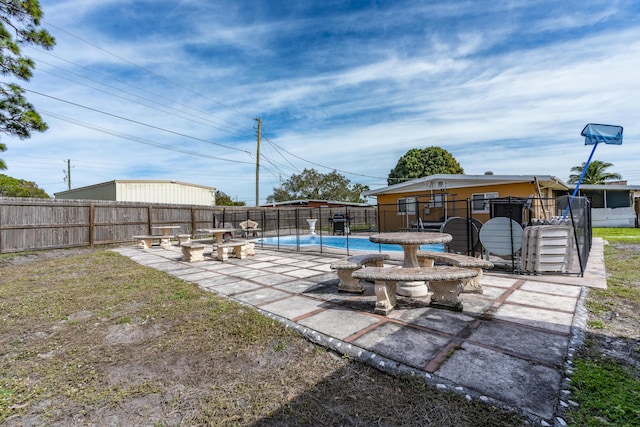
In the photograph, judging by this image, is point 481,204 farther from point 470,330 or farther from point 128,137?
point 128,137

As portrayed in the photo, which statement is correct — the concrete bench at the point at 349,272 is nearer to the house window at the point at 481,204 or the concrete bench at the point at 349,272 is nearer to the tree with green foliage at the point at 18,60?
the tree with green foliage at the point at 18,60

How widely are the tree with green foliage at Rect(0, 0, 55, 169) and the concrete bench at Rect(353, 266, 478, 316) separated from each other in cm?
866

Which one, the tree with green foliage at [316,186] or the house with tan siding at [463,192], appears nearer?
the house with tan siding at [463,192]

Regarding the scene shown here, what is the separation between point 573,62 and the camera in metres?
7.06

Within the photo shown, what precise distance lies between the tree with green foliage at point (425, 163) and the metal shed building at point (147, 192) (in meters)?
17.6

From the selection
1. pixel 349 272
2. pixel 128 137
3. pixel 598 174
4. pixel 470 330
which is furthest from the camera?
pixel 598 174

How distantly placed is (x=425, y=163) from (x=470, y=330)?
90.3 ft

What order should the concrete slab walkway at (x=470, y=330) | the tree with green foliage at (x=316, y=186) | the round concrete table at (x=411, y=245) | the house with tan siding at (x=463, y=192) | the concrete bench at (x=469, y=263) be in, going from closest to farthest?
the concrete slab walkway at (x=470, y=330) → the round concrete table at (x=411, y=245) → the concrete bench at (x=469, y=263) → the house with tan siding at (x=463, y=192) → the tree with green foliage at (x=316, y=186)

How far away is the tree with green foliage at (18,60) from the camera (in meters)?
6.14

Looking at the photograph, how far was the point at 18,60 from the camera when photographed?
6387mm

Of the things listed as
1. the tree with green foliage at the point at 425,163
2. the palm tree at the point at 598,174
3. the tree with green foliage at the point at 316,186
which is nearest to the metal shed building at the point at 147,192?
the tree with green foliage at the point at 316,186

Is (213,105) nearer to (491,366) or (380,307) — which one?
(380,307)

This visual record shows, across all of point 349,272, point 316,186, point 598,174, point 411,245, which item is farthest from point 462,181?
point 316,186

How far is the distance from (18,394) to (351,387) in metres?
2.17
